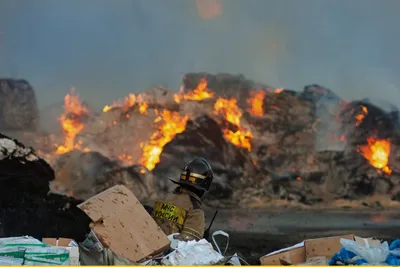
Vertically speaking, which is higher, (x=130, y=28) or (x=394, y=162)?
(x=130, y=28)

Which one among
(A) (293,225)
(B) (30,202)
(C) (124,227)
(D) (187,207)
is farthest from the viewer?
(A) (293,225)

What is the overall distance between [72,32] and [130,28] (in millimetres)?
916

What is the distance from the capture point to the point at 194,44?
27.7 ft

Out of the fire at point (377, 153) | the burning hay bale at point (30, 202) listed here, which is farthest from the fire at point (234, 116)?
the burning hay bale at point (30, 202)

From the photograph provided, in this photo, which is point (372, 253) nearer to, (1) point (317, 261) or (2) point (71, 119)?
(1) point (317, 261)

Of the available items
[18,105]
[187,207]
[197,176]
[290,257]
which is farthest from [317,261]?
[18,105]

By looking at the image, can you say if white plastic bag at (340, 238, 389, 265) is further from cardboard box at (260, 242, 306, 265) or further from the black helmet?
the black helmet

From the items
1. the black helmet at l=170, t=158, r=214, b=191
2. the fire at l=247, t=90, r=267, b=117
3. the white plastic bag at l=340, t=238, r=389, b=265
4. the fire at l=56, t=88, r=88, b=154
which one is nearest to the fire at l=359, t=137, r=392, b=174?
the fire at l=247, t=90, r=267, b=117

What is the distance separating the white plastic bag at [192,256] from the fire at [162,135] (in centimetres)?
514

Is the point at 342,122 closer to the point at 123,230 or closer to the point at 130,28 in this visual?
the point at 130,28

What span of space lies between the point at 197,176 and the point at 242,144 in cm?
427

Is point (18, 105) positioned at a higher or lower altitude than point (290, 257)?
higher

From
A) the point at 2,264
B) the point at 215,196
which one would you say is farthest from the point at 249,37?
the point at 2,264

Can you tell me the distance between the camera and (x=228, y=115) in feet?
28.4
